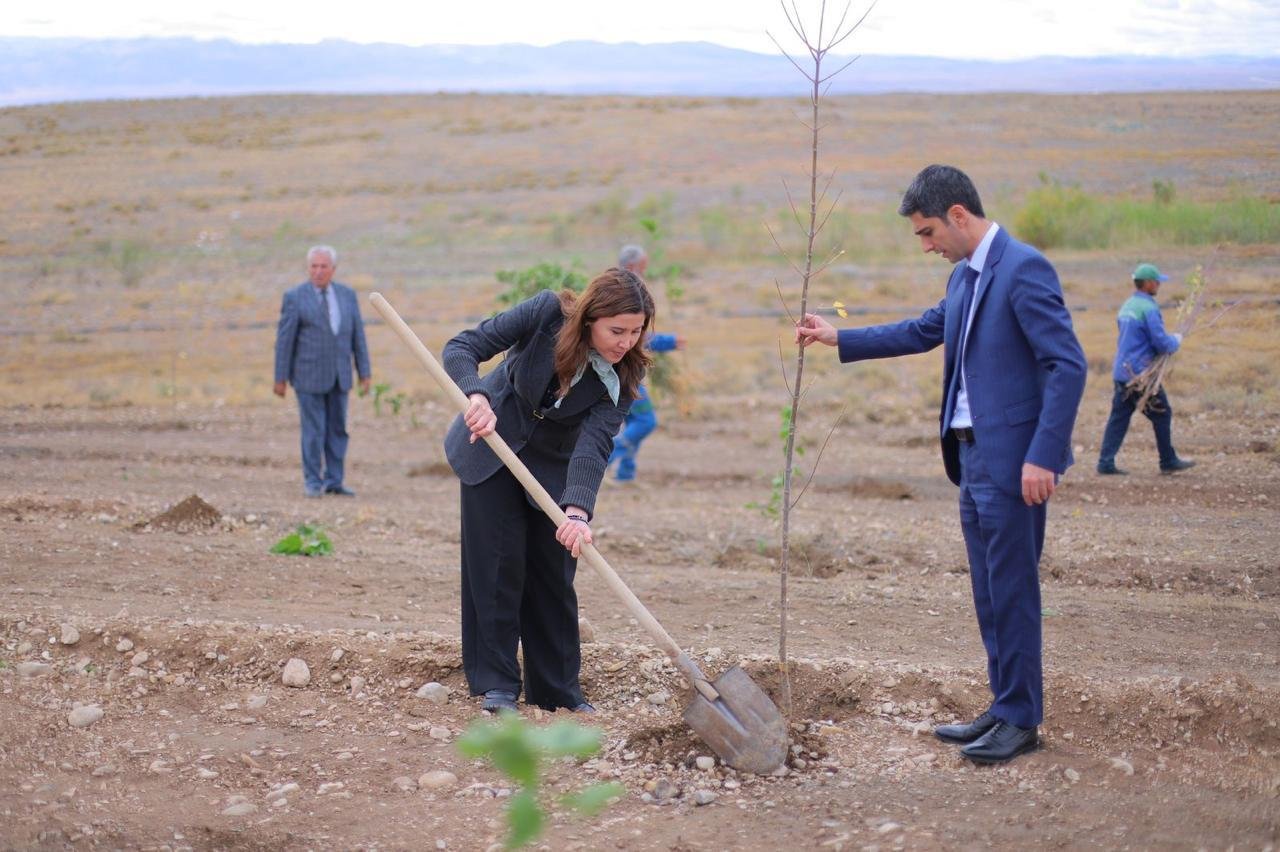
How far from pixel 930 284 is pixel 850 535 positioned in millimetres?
13339

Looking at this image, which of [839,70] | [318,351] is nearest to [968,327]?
[839,70]

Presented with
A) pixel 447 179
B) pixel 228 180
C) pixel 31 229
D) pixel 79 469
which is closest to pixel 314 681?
pixel 79 469

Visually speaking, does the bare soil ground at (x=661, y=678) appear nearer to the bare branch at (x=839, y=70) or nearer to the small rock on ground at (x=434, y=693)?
the small rock on ground at (x=434, y=693)

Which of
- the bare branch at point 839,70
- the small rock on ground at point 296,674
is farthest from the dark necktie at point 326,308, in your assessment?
the bare branch at point 839,70

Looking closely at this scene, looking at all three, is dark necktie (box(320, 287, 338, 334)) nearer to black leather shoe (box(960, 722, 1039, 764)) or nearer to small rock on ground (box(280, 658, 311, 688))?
small rock on ground (box(280, 658, 311, 688))

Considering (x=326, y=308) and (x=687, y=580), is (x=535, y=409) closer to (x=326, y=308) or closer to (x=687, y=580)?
(x=687, y=580)

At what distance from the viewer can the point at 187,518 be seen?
7770mm

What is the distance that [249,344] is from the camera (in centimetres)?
1864

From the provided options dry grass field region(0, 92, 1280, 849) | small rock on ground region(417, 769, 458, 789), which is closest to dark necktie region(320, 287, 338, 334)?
dry grass field region(0, 92, 1280, 849)

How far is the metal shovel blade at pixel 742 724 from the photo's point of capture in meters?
3.96

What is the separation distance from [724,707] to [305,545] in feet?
12.8

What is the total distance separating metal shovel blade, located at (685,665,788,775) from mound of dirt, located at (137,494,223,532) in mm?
4818

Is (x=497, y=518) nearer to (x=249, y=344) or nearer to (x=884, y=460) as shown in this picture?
(x=884, y=460)

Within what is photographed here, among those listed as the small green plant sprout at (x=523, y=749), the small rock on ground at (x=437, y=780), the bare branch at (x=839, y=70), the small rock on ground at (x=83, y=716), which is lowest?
the small rock on ground at (x=83, y=716)
